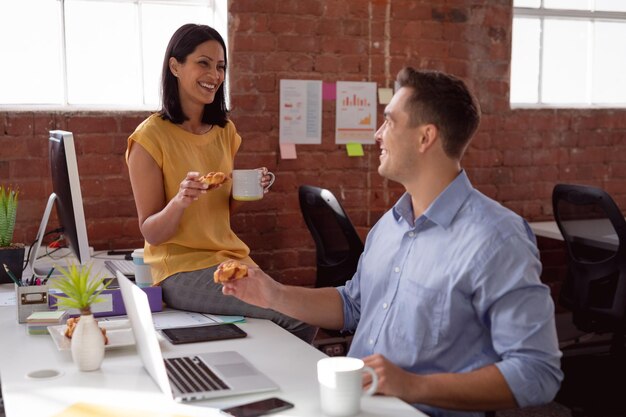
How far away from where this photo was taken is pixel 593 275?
336 centimetres

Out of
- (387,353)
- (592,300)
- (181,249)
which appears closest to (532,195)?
(592,300)

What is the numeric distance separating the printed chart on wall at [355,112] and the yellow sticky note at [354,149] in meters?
0.02

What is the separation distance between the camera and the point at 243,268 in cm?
174

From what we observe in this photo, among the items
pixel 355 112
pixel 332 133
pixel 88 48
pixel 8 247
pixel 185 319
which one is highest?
pixel 88 48

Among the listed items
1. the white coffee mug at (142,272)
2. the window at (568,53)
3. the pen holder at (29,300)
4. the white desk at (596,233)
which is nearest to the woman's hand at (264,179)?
the white coffee mug at (142,272)

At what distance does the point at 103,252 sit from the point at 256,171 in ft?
3.78

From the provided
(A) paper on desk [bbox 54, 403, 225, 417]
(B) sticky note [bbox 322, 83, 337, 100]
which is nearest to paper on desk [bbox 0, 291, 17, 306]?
(A) paper on desk [bbox 54, 403, 225, 417]

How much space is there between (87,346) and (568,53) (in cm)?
351

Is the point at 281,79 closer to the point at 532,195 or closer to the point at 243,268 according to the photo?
the point at 532,195

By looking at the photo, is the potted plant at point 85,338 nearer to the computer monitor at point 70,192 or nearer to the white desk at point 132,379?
the white desk at point 132,379

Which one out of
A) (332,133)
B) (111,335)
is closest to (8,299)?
(111,335)

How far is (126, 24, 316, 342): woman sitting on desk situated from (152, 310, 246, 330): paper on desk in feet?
0.13

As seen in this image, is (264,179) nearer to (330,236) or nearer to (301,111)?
(330,236)

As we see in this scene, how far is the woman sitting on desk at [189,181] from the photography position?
2209 millimetres
